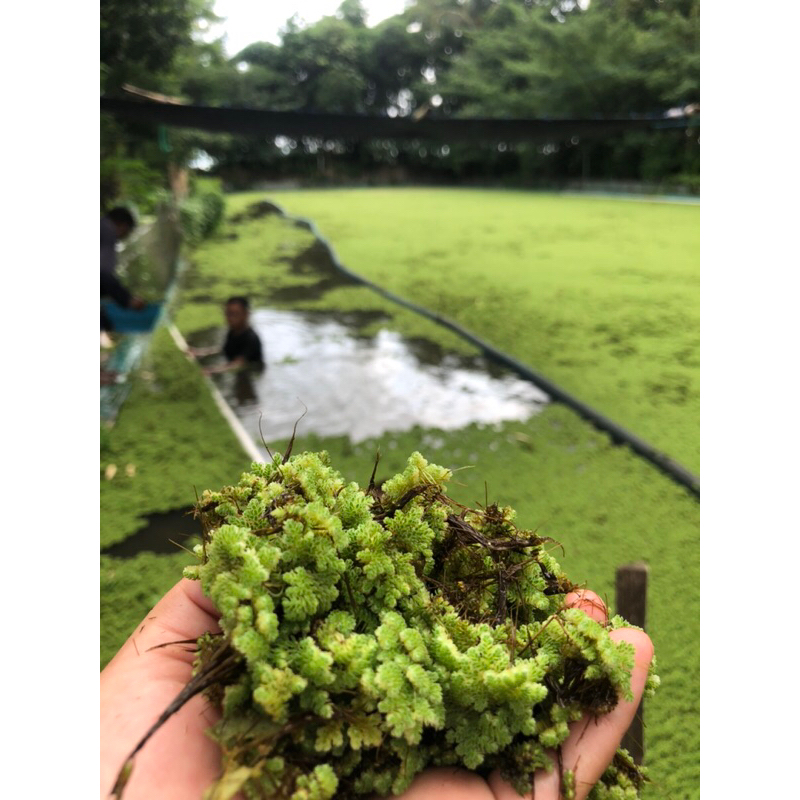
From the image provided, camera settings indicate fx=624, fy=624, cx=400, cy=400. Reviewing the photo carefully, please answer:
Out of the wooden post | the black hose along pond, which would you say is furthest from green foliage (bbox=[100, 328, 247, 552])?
the wooden post

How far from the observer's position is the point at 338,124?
4.25 meters

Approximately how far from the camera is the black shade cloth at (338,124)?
3898mm

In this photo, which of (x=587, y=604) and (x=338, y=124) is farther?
(x=338, y=124)

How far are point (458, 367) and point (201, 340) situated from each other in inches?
74.4

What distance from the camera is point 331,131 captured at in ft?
14.3

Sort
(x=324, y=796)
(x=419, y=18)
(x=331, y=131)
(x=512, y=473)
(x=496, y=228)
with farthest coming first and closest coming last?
1. (x=419, y=18)
2. (x=496, y=228)
3. (x=331, y=131)
4. (x=512, y=473)
5. (x=324, y=796)

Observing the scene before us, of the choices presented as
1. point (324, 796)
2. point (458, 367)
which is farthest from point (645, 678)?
point (458, 367)

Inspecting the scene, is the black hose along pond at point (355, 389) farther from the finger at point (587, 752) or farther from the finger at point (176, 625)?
the finger at point (587, 752)

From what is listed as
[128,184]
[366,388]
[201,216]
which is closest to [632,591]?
[366,388]

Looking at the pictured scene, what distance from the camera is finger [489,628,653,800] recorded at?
69cm

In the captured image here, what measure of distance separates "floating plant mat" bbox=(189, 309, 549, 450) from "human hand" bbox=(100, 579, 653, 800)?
7.14 feet

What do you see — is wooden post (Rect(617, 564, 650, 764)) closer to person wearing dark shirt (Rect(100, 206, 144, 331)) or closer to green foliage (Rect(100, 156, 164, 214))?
person wearing dark shirt (Rect(100, 206, 144, 331))

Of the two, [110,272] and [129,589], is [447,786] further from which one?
[110,272]

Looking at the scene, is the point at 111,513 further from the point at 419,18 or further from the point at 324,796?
the point at 419,18
